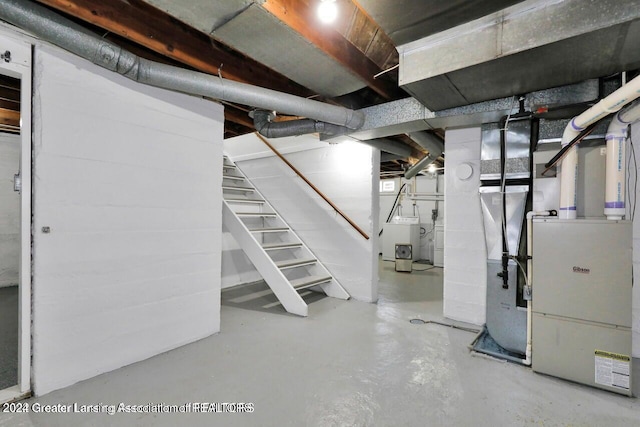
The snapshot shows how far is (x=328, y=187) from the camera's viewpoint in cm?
421

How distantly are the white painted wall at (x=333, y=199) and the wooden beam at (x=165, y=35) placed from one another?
1.58 m

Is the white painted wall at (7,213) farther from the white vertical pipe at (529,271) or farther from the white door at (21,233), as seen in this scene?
the white vertical pipe at (529,271)

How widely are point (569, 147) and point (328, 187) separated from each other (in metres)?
→ 2.70

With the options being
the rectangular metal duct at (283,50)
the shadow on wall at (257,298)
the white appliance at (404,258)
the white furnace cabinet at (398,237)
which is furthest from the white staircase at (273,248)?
the white furnace cabinet at (398,237)

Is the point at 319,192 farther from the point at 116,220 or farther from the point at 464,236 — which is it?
the point at 116,220

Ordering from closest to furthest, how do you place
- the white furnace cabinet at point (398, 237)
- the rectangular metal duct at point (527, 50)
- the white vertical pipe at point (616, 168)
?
the rectangular metal duct at point (527, 50), the white vertical pipe at point (616, 168), the white furnace cabinet at point (398, 237)

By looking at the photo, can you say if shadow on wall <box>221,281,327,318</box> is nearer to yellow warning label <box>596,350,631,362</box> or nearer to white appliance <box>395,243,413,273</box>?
white appliance <box>395,243,413,273</box>

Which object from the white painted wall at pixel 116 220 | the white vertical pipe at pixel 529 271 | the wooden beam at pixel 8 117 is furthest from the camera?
the wooden beam at pixel 8 117

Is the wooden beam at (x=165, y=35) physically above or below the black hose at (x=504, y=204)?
above

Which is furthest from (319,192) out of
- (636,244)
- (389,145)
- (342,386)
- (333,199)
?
(636,244)

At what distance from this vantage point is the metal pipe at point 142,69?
1546mm

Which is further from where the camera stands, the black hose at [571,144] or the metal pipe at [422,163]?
the metal pipe at [422,163]

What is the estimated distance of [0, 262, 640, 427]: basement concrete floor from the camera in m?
1.64

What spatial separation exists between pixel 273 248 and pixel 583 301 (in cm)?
296
